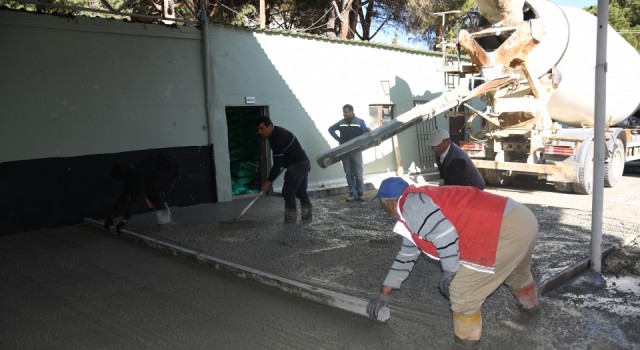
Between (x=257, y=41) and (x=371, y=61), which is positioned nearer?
(x=257, y=41)

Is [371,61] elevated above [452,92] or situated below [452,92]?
above

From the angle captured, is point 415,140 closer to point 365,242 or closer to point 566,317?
point 365,242

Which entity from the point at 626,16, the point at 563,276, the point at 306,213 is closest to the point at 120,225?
the point at 306,213

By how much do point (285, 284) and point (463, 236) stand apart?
1717 mm

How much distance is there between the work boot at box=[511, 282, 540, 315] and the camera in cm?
338

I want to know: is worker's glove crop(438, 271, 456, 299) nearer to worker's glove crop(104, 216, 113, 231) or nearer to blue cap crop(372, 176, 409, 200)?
blue cap crop(372, 176, 409, 200)

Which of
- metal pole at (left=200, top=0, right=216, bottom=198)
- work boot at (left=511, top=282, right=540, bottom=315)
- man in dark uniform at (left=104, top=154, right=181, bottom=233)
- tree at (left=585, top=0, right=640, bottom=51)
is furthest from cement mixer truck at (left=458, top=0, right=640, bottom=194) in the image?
tree at (left=585, top=0, right=640, bottom=51)

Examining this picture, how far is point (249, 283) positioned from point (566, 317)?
8.27 feet

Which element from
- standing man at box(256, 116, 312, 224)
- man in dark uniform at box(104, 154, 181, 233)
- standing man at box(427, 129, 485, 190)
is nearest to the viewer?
standing man at box(427, 129, 485, 190)

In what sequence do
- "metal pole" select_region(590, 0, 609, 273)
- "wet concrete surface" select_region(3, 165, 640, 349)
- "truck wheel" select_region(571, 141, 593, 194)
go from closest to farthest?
"wet concrete surface" select_region(3, 165, 640, 349) < "metal pole" select_region(590, 0, 609, 273) < "truck wheel" select_region(571, 141, 593, 194)

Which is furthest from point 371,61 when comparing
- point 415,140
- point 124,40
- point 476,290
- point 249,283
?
point 476,290

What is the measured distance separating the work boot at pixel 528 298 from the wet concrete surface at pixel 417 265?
2.7 inches

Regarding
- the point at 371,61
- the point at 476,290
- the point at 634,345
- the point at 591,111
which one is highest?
the point at 371,61

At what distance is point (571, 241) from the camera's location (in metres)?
5.32
